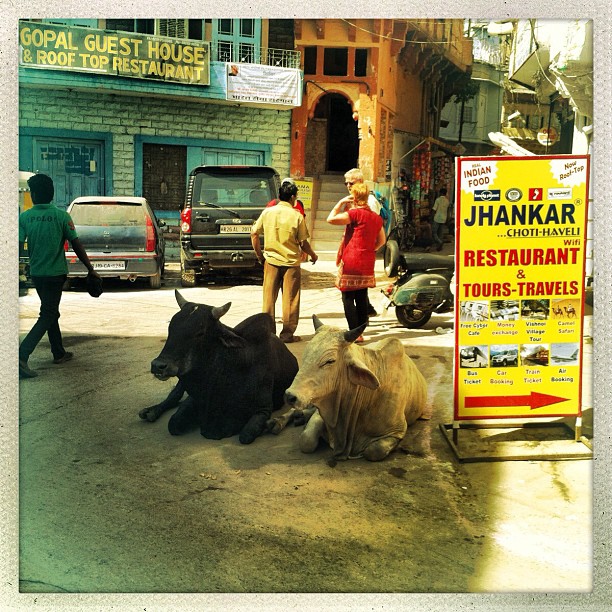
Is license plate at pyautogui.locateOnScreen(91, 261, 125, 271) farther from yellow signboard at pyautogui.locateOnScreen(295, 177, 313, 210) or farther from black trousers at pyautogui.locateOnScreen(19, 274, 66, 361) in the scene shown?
yellow signboard at pyautogui.locateOnScreen(295, 177, 313, 210)

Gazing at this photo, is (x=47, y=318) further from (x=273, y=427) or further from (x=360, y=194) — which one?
(x=360, y=194)

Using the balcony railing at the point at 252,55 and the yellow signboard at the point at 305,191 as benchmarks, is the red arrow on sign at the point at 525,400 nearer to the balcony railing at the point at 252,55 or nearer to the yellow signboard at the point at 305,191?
the yellow signboard at the point at 305,191

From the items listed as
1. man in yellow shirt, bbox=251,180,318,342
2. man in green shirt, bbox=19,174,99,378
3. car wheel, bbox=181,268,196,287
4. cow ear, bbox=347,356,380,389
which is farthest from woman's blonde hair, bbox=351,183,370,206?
man in green shirt, bbox=19,174,99,378

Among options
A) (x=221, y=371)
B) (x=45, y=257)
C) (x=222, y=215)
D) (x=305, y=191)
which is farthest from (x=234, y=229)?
(x=45, y=257)

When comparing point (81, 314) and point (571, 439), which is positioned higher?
point (81, 314)

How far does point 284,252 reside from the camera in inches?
153

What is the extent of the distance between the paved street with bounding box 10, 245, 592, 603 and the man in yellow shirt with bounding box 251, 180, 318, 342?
0.07m

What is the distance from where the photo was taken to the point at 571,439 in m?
3.87

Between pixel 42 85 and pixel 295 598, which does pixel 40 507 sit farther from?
pixel 42 85

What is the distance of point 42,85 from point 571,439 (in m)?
3.23

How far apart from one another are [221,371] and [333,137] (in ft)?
4.45

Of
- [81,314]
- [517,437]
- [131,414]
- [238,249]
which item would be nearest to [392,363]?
[517,437]

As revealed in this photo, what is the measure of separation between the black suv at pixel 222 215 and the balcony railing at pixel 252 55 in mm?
544

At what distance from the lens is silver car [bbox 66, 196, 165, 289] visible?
12.9ft
